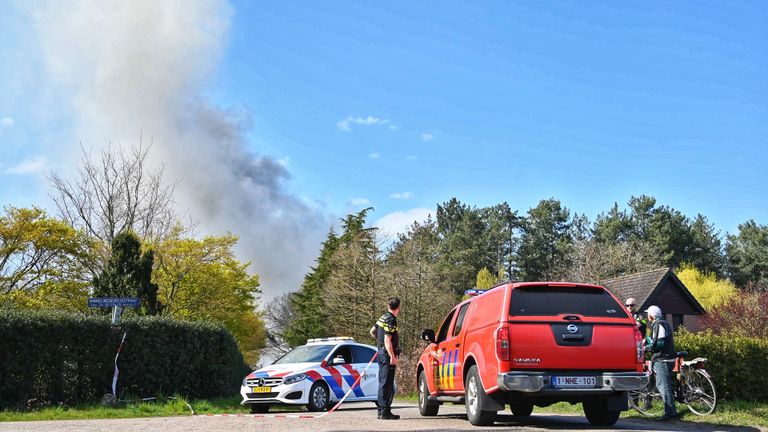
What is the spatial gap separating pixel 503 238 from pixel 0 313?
235 feet

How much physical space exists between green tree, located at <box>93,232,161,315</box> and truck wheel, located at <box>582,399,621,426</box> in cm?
2498

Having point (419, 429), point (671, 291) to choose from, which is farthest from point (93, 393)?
point (671, 291)

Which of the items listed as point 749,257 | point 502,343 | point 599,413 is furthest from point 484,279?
point 502,343

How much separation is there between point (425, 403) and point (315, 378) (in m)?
4.09

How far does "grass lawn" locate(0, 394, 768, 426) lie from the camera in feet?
41.5

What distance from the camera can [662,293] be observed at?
149 ft

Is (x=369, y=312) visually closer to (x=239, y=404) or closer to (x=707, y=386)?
(x=239, y=404)

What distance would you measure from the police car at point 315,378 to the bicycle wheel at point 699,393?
7399 millimetres

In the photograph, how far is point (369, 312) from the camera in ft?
157

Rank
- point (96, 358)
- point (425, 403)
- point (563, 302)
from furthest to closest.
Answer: point (96, 358), point (425, 403), point (563, 302)

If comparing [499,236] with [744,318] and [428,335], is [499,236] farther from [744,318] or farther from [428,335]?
[428,335]

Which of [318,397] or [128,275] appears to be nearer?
[318,397]

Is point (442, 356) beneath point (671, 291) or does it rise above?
beneath

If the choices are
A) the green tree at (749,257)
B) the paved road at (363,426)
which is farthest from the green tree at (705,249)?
the paved road at (363,426)
